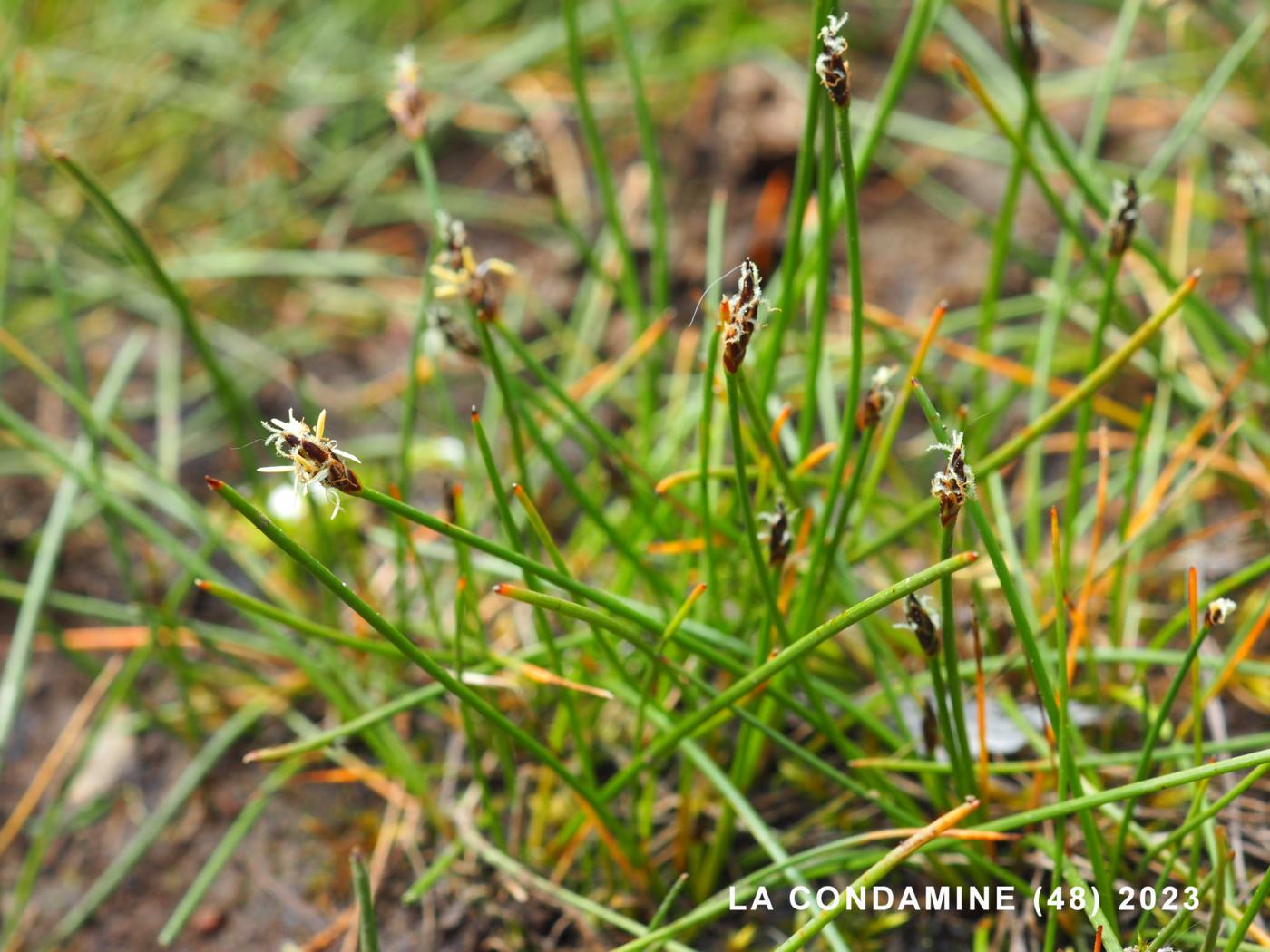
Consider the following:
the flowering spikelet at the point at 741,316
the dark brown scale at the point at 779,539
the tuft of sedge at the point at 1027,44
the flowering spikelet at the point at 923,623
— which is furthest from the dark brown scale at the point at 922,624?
the tuft of sedge at the point at 1027,44

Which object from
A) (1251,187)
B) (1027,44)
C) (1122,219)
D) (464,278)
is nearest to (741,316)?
(464,278)

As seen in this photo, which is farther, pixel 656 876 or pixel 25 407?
pixel 25 407

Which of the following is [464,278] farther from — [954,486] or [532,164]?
[954,486]

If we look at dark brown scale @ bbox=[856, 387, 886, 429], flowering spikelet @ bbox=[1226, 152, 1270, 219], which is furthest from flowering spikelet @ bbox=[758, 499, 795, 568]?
flowering spikelet @ bbox=[1226, 152, 1270, 219]

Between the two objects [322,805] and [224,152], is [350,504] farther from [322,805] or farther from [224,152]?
[224,152]

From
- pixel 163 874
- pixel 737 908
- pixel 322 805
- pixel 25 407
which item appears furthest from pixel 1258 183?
pixel 25 407

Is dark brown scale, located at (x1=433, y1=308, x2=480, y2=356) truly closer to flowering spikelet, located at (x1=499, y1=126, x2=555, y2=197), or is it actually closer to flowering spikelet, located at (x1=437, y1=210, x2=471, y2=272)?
flowering spikelet, located at (x1=437, y1=210, x2=471, y2=272)
